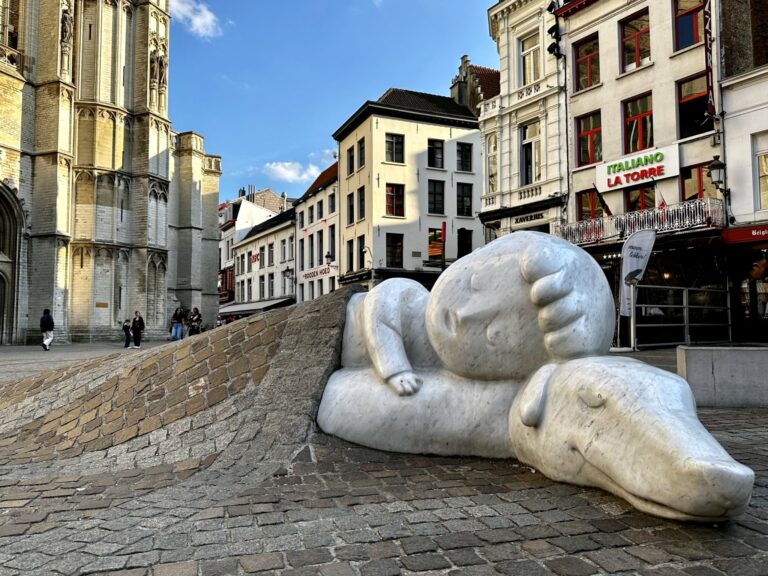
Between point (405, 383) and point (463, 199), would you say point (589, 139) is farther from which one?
point (405, 383)

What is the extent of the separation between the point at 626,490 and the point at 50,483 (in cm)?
361

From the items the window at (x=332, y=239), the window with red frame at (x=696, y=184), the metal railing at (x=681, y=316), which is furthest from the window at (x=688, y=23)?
the window at (x=332, y=239)

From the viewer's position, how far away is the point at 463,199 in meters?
31.5

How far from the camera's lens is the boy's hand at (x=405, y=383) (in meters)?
3.95

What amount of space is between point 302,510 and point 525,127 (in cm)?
2145

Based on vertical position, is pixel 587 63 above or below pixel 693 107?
above

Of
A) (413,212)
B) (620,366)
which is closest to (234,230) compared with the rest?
(413,212)

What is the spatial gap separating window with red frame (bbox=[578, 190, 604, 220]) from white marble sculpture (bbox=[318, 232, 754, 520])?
1641 centimetres

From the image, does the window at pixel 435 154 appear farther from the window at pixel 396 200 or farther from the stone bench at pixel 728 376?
the stone bench at pixel 728 376

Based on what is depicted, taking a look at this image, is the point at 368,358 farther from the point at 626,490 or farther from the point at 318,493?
the point at 626,490

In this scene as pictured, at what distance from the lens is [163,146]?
29828 millimetres

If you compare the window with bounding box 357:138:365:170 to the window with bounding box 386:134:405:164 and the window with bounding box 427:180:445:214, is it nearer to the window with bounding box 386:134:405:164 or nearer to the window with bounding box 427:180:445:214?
the window with bounding box 386:134:405:164

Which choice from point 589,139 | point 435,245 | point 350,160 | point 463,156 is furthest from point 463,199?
point 589,139

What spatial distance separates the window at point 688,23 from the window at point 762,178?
13.9ft
